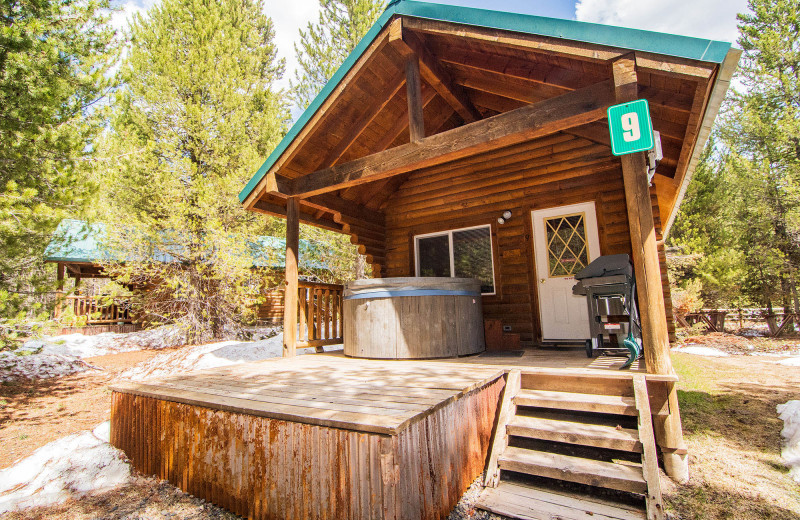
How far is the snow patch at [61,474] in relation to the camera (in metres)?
2.93

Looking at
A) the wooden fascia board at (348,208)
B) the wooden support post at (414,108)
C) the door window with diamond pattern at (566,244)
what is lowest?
the door window with diamond pattern at (566,244)

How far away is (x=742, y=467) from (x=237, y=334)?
1176 cm

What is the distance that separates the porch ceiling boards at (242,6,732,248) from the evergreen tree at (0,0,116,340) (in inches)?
85.8

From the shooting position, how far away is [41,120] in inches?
183

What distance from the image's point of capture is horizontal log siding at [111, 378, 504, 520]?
1.95 m

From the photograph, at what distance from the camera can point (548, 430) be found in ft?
8.97

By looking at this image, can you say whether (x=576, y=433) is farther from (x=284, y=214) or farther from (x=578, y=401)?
(x=284, y=214)

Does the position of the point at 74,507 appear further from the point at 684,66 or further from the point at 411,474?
the point at 684,66

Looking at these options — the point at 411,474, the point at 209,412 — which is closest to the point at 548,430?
the point at 411,474

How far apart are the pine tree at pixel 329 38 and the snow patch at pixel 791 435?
49.3 feet

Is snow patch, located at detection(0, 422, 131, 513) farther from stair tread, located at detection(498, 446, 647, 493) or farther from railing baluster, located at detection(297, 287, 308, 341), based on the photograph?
stair tread, located at detection(498, 446, 647, 493)

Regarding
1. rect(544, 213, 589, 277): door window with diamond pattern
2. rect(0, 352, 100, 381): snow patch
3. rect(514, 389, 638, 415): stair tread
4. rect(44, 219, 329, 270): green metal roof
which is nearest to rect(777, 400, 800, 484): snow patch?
rect(514, 389, 638, 415): stair tread

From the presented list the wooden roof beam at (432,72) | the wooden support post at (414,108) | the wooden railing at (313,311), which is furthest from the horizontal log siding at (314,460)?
the wooden roof beam at (432,72)

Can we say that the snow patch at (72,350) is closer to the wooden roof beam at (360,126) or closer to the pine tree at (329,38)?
the wooden roof beam at (360,126)
